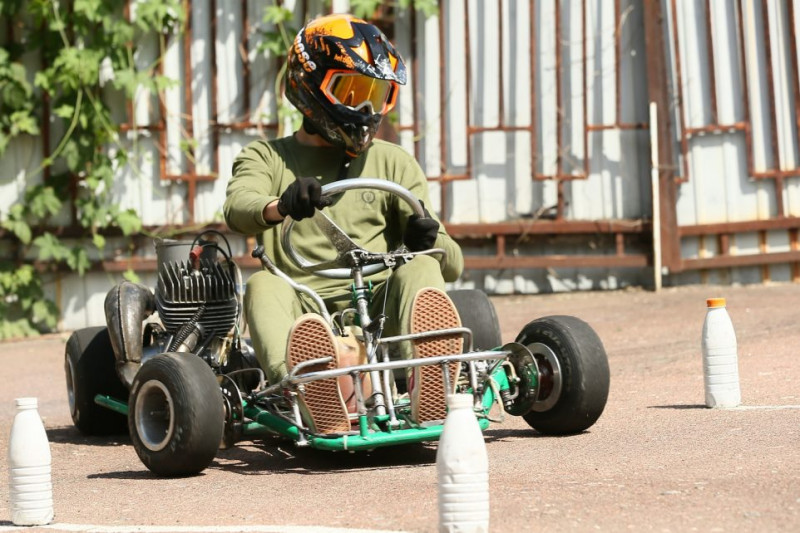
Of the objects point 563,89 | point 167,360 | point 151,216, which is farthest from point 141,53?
point 167,360

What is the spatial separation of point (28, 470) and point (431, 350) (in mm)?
1486

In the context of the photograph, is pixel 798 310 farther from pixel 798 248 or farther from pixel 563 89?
pixel 563 89

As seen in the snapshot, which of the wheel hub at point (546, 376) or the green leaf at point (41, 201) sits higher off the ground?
the green leaf at point (41, 201)

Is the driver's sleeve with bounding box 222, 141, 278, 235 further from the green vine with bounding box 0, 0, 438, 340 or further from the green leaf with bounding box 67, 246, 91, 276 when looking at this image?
the green leaf with bounding box 67, 246, 91, 276

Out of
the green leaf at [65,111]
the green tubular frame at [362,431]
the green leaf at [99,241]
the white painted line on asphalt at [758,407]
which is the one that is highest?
the green leaf at [65,111]

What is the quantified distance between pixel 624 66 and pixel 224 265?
539cm

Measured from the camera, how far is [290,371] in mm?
5031

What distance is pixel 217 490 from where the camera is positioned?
4.95 m

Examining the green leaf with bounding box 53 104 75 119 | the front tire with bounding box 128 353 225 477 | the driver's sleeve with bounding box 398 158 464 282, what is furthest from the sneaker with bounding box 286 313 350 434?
the green leaf with bounding box 53 104 75 119

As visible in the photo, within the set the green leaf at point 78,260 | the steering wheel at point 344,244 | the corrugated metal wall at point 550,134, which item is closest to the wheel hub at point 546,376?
the steering wheel at point 344,244

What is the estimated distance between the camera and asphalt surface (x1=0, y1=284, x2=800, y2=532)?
4.03 m

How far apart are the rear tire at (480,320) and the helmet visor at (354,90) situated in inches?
34.4

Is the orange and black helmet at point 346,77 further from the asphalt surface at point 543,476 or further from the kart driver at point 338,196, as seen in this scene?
the asphalt surface at point 543,476

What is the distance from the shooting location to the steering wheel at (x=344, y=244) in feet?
17.8
